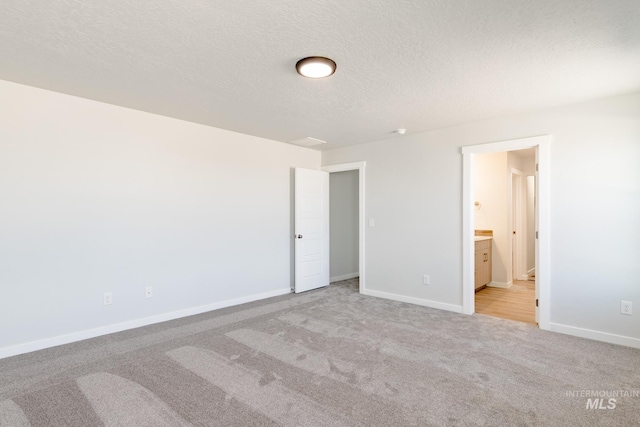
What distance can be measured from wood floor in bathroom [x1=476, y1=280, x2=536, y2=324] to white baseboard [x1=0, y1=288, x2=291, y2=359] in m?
3.28

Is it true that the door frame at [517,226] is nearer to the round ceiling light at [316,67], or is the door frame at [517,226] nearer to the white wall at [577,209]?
the white wall at [577,209]

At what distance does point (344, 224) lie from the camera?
6426 millimetres

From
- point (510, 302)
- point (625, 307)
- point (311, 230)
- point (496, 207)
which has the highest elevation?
point (496, 207)

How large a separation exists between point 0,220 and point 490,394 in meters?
4.28

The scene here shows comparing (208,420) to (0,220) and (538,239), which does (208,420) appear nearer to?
(0,220)

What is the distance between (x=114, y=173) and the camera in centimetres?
342

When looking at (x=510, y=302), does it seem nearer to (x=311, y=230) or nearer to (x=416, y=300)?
(x=416, y=300)

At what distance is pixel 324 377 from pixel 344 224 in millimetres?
4184

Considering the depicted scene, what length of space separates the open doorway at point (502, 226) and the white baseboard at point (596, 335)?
4.91ft

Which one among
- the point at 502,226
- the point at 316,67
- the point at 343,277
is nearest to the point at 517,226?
the point at 502,226

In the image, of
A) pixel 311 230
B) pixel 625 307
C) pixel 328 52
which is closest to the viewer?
pixel 328 52

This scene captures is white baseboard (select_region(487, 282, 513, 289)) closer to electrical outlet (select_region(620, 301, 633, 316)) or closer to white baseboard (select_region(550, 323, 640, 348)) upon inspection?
white baseboard (select_region(550, 323, 640, 348))

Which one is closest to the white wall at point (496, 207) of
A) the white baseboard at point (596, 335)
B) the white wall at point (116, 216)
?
the white baseboard at point (596, 335)

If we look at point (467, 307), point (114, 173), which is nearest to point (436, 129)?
point (467, 307)
